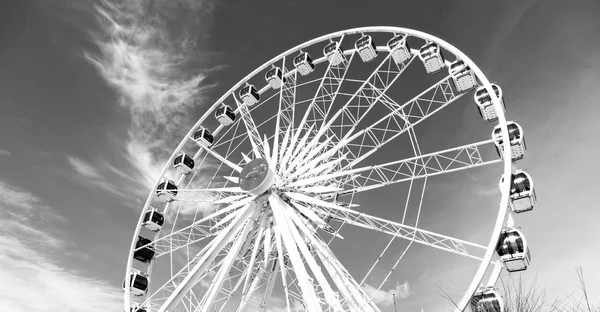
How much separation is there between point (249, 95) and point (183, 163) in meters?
Answer: 5.81

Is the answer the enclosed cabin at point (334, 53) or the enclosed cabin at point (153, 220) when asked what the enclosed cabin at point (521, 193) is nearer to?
the enclosed cabin at point (334, 53)

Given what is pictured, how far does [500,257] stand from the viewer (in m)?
13.3

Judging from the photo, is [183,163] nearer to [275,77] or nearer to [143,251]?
[143,251]

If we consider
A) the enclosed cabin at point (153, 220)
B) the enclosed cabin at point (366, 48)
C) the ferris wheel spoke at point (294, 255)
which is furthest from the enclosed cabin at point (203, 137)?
the enclosed cabin at point (366, 48)

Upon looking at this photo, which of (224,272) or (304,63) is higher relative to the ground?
(304,63)

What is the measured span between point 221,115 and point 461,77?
1420 cm

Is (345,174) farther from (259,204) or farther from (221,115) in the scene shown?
(221,115)

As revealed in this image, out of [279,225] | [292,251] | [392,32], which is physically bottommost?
[292,251]

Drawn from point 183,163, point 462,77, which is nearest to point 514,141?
point 462,77

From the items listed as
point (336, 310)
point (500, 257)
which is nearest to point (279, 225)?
point (336, 310)

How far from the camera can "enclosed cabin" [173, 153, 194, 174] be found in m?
24.7

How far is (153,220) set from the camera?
23.2 metres

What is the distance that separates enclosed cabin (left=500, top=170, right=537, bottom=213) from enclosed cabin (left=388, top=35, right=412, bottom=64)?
27.8 feet

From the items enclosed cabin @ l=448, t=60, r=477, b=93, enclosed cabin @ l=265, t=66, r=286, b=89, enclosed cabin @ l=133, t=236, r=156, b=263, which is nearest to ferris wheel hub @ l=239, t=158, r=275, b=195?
enclosed cabin @ l=265, t=66, r=286, b=89
